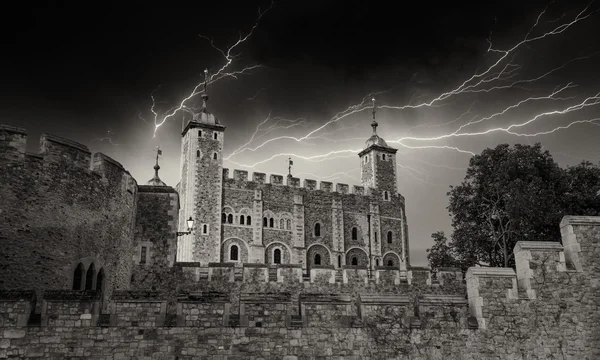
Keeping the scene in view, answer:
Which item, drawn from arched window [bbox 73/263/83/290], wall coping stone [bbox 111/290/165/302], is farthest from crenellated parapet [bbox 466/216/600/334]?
arched window [bbox 73/263/83/290]

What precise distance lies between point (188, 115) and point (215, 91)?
376 centimetres

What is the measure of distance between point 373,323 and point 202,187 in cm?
4520

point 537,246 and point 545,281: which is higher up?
point 537,246

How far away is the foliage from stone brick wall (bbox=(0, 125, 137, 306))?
2305cm

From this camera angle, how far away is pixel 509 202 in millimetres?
33344

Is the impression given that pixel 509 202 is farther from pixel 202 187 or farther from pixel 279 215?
pixel 202 187

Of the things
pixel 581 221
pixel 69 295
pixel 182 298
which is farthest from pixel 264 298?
pixel 581 221

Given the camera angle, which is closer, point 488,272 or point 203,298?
point 203,298

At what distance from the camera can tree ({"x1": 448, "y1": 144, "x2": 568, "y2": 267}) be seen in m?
32.5

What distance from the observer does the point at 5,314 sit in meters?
11.1

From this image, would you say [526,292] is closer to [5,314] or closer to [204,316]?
[204,316]

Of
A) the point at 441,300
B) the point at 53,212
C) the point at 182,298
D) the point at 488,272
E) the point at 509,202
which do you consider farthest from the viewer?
the point at 509,202

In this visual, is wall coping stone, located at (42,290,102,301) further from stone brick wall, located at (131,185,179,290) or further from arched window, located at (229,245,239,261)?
arched window, located at (229,245,239,261)

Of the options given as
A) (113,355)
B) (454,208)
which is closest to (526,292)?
(113,355)
